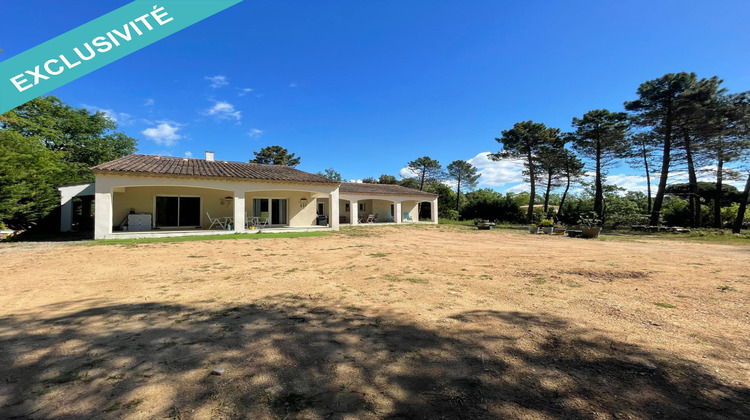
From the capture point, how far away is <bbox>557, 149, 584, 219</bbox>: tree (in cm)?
2794

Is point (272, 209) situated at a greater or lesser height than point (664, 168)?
lesser

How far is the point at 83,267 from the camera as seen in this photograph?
6375mm

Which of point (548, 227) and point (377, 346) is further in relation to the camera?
point (548, 227)

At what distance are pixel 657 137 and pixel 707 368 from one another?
27.5m

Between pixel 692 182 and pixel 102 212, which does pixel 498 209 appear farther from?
pixel 102 212

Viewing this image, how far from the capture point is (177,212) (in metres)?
15.6

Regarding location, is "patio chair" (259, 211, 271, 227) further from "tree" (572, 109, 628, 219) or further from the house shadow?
"tree" (572, 109, 628, 219)

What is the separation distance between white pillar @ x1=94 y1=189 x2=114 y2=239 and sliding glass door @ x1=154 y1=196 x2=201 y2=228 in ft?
10.9

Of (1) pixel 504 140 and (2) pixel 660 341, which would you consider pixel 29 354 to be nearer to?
(2) pixel 660 341

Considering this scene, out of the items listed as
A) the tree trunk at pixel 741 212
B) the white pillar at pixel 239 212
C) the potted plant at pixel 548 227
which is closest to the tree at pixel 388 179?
the potted plant at pixel 548 227

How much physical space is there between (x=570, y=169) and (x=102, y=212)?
3494 centimetres

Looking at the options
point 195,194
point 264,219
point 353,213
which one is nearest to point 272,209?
point 264,219

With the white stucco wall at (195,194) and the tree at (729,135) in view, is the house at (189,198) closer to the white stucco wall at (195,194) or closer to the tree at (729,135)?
the white stucco wall at (195,194)

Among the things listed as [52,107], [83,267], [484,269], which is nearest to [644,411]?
[484,269]
